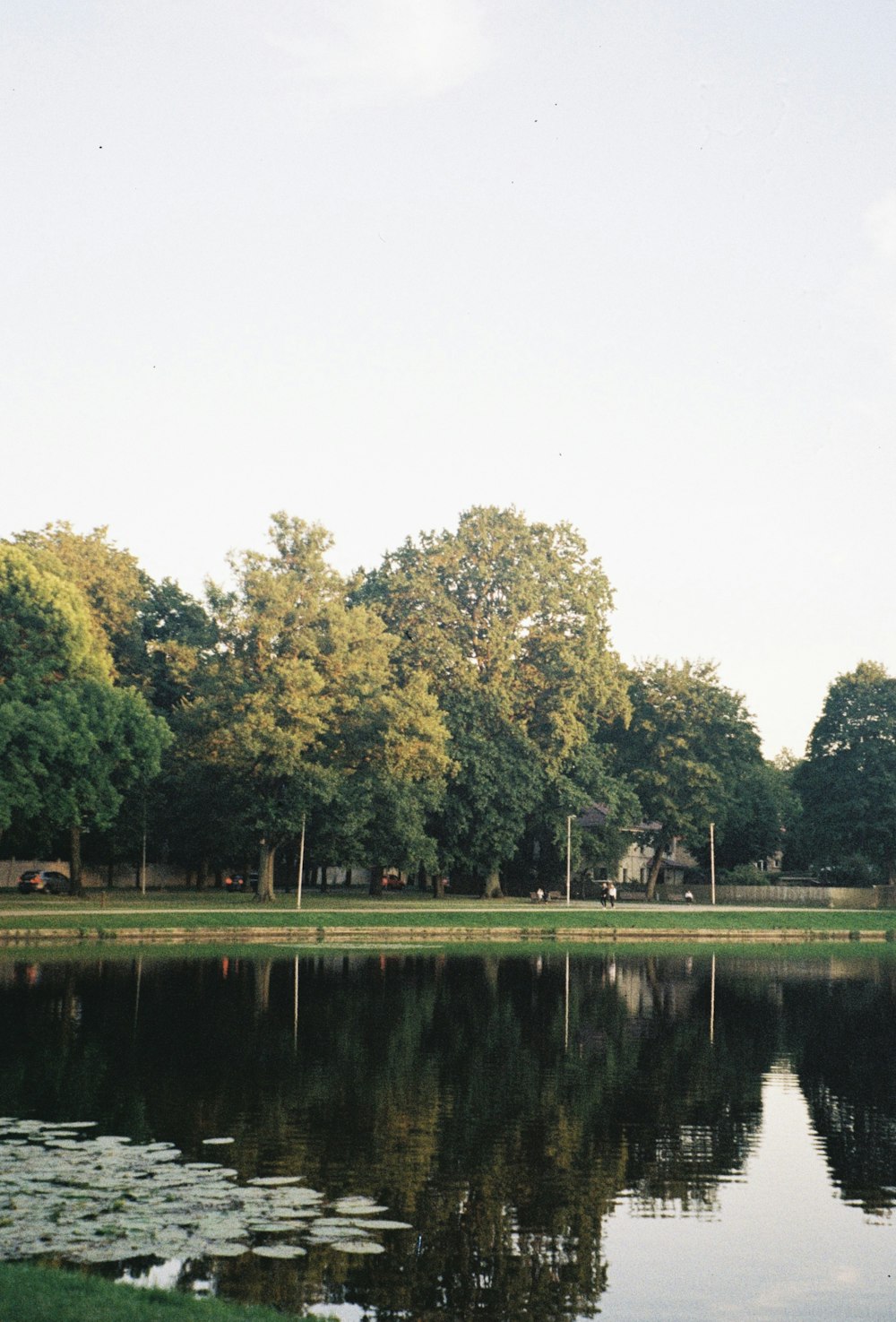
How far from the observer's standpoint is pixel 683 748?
104625 millimetres

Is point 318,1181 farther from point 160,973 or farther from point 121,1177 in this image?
point 160,973

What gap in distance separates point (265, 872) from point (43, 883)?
80.5ft

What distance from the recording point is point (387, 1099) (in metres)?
20.6

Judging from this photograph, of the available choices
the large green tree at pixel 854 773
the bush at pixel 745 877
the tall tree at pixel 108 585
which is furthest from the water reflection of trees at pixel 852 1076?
the bush at pixel 745 877

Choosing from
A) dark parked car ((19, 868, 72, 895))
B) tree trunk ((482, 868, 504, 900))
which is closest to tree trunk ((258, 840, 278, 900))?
tree trunk ((482, 868, 504, 900))

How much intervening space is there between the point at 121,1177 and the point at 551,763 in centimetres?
7342

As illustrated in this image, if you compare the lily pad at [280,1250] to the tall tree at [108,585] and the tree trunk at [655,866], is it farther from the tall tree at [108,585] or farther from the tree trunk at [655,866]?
the tree trunk at [655,866]

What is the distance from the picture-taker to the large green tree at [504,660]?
84375 mm

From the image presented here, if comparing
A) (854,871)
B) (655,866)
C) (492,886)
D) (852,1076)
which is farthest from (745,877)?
(852,1076)

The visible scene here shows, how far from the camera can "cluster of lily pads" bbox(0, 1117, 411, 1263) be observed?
12.5 m

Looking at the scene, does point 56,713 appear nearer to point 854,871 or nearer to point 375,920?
point 375,920

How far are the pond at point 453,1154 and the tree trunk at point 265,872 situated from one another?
124 ft

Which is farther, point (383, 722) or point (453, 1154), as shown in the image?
point (383, 722)

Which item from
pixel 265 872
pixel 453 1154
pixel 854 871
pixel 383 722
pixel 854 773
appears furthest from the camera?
pixel 854 871
